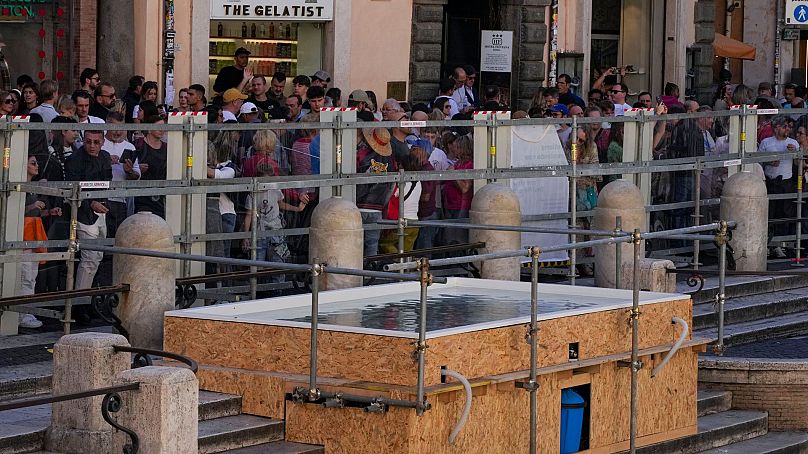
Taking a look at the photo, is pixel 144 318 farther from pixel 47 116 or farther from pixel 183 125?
pixel 47 116

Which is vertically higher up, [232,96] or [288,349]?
[232,96]

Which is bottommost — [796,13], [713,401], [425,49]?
[713,401]

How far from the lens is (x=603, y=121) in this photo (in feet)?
66.5

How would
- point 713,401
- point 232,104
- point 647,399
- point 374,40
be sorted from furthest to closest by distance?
point 374,40 → point 232,104 → point 713,401 → point 647,399

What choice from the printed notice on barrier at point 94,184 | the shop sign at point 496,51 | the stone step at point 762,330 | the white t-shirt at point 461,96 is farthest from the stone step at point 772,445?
the shop sign at point 496,51

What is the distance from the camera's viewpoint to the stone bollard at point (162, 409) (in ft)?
37.3

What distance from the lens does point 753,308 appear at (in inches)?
779

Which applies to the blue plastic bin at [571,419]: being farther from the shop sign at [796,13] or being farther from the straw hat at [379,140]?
the shop sign at [796,13]

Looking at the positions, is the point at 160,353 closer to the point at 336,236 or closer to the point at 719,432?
the point at 336,236

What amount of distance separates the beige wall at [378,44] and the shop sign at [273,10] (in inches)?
27.6

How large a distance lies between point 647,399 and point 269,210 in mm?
3931

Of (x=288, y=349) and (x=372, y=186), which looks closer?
(x=288, y=349)

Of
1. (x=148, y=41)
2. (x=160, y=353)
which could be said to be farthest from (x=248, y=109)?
(x=148, y=41)

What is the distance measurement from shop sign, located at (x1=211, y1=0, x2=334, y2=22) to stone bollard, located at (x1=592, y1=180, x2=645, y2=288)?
9.68m
